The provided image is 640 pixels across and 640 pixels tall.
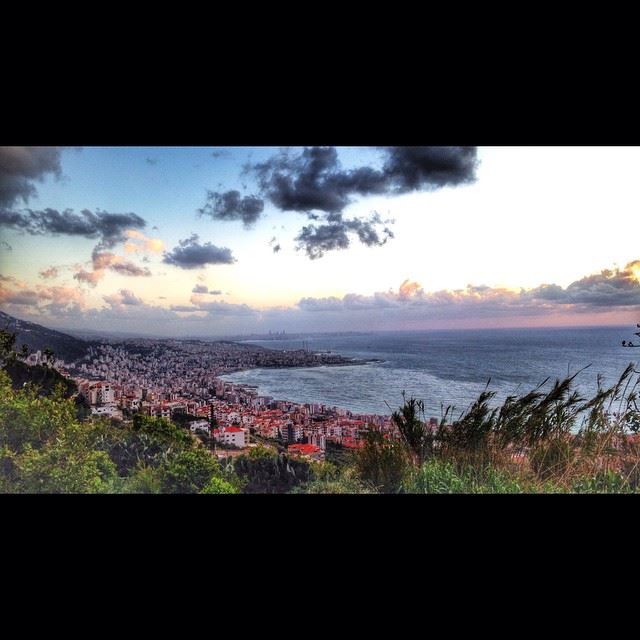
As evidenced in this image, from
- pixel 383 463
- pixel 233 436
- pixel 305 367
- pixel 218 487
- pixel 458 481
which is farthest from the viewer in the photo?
pixel 305 367

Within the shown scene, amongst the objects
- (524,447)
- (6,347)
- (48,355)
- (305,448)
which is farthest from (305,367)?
(6,347)

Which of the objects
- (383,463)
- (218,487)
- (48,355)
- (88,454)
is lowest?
(218,487)

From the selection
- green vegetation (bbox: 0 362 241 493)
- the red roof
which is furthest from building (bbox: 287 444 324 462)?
green vegetation (bbox: 0 362 241 493)

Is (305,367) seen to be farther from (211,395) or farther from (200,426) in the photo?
(200,426)

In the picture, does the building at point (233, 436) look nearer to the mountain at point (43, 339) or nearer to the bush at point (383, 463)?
the bush at point (383, 463)

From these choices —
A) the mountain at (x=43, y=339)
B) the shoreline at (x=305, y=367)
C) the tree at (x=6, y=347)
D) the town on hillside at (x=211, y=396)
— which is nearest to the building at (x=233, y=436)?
the town on hillside at (x=211, y=396)
